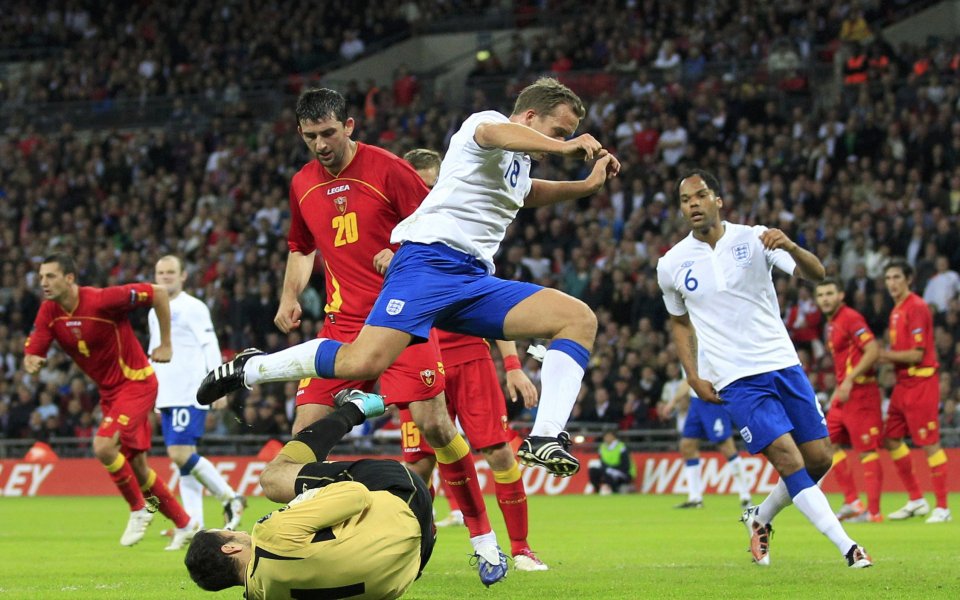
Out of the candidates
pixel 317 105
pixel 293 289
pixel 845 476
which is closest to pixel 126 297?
pixel 293 289

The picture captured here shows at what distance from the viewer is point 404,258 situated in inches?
294

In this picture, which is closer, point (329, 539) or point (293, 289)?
point (329, 539)

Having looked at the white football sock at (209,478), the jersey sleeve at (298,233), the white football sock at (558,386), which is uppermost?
the jersey sleeve at (298,233)

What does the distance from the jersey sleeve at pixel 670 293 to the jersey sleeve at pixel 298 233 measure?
2.50m

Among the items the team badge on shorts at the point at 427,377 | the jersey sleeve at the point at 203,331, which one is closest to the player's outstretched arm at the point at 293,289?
the team badge on shorts at the point at 427,377

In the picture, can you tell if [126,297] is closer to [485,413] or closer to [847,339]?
[485,413]

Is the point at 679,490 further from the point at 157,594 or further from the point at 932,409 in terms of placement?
the point at 157,594

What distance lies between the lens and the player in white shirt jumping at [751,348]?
8.99 m

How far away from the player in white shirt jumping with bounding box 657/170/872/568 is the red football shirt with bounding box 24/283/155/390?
4.96m

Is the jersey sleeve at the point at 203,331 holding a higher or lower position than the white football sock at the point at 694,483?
higher

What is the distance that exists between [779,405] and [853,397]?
19.0 ft

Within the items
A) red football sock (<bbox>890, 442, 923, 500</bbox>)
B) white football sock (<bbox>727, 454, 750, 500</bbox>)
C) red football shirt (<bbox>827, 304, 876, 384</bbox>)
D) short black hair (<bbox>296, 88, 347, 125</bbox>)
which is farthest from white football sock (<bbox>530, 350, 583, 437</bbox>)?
white football sock (<bbox>727, 454, 750, 500</bbox>)

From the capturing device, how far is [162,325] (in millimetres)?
11828

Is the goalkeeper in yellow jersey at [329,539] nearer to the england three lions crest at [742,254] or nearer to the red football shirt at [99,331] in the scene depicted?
the england three lions crest at [742,254]
